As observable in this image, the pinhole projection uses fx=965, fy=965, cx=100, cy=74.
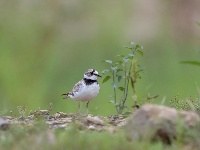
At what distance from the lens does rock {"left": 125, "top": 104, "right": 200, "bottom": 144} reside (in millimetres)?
5273

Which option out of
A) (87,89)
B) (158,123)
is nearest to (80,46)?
(87,89)

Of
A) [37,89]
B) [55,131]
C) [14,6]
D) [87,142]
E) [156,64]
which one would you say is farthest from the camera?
[14,6]

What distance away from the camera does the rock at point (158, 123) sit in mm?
5273

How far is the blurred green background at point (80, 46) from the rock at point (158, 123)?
3646 mm

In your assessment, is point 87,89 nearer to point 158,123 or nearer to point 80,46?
point 158,123

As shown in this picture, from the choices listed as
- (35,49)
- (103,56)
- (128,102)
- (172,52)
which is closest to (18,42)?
(35,49)

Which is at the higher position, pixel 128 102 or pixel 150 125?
pixel 150 125

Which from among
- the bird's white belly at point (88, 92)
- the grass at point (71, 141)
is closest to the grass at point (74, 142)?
the grass at point (71, 141)

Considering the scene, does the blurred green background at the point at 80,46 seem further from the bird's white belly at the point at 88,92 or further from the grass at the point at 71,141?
the grass at the point at 71,141

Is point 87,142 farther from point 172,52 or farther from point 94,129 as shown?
point 172,52

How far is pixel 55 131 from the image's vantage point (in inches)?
222

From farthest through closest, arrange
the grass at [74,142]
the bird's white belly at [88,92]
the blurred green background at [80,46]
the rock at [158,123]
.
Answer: the blurred green background at [80,46], the bird's white belly at [88,92], the rock at [158,123], the grass at [74,142]

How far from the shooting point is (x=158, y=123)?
5281 mm

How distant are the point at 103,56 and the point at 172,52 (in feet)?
2.97
